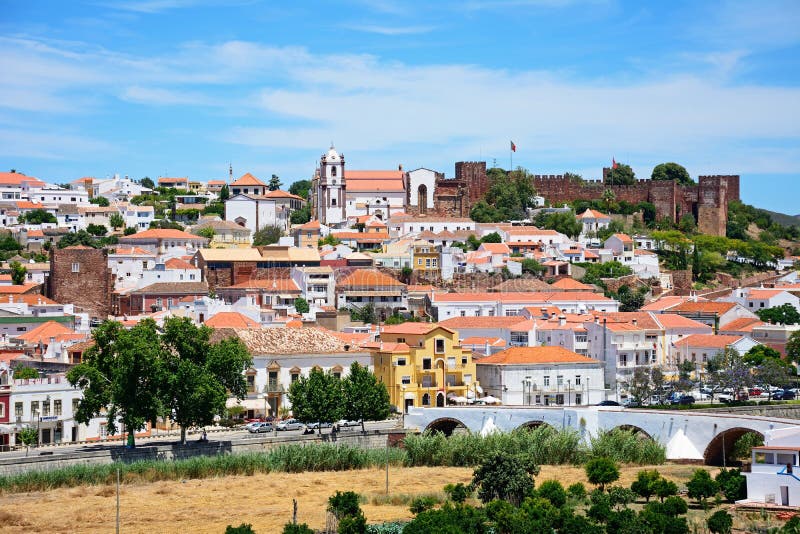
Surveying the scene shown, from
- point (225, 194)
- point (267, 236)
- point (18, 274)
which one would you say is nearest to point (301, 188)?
point (225, 194)

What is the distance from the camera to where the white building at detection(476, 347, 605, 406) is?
A: 58.2 m

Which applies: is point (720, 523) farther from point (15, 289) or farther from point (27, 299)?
point (15, 289)

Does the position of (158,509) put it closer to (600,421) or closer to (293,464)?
(293,464)

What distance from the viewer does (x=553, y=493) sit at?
40.0 metres

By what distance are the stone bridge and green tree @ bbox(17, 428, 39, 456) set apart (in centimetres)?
1355

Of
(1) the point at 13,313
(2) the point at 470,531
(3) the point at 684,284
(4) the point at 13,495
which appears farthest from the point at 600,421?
(3) the point at 684,284

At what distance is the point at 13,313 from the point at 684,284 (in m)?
45.7

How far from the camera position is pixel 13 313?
71.8 meters

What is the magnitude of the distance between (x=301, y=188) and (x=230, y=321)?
74.0m

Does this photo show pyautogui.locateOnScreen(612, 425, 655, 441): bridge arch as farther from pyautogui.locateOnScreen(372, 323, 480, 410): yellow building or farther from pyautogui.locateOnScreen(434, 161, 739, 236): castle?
→ pyautogui.locateOnScreen(434, 161, 739, 236): castle

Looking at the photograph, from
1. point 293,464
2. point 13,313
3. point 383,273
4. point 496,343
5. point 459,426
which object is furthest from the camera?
point 383,273

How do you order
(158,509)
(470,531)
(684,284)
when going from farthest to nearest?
(684,284) < (158,509) < (470,531)

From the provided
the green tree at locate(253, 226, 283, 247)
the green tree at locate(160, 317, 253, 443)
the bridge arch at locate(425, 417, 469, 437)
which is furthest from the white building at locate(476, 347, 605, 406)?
the green tree at locate(253, 226, 283, 247)

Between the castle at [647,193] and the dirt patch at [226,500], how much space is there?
65678 mm
